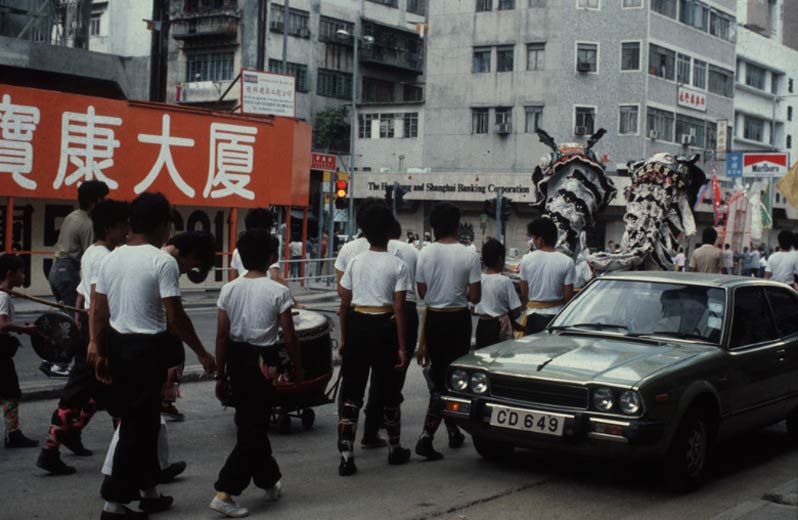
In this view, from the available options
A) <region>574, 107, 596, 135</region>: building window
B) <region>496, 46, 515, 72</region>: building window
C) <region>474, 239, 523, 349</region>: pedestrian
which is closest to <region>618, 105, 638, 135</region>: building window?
<region>574, 107, 596, 135</region>: building window

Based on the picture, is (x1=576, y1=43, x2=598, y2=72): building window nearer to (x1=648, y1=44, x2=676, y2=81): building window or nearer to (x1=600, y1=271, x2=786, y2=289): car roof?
(x1=648, y1=44, x2=676, y2=81): building window

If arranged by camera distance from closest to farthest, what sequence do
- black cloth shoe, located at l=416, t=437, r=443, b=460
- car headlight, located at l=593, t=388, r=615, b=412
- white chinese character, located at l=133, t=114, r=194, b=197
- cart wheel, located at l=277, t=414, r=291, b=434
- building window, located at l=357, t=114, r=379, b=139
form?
car headlight, located at l=593, t=388, r=615, b=412 → black cloth shoe, located at l=416, t=437, r=443, b=460 → cart wheel, located at l=277, t=414, r=291, b=434 → white chinese character, located at l=133, t=114, r=194, b=197 → building window, located at l=357, t=114, r=379, b=139

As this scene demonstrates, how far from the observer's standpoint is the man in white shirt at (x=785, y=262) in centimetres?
1402

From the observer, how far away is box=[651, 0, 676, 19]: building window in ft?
Result: 167

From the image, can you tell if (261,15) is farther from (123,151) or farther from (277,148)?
(123,151)

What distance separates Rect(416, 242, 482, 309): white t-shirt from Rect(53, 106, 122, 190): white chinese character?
14.5 m

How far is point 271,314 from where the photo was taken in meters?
6.11

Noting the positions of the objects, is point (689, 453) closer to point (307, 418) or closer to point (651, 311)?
point (651, 311)

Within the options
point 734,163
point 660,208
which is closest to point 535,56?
point 734,163

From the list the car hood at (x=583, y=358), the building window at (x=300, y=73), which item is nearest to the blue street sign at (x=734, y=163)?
the building window at (x=300, y=73)

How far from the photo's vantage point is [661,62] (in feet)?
169

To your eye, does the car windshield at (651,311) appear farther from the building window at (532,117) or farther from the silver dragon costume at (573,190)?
the building window at (532,117)

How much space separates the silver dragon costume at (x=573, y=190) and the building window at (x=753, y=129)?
51.2 meters

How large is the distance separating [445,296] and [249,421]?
2.23 metres
